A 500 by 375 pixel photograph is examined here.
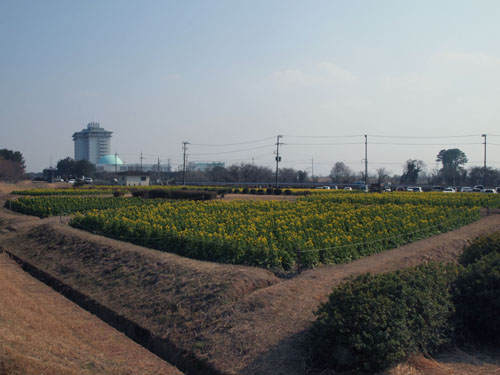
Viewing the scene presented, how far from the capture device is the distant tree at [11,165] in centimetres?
8038

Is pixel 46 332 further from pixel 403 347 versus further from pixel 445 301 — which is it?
pixel 445 301

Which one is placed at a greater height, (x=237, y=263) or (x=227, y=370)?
(x=237, y=263)

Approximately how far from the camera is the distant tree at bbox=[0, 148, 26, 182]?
8038 centimetres

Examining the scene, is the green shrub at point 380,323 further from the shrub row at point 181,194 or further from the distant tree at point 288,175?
the distant tree at point 288,175

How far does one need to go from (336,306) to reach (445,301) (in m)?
1.94

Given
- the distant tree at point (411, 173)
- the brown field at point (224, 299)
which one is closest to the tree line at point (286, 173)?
the distant tree at point (411, 173)

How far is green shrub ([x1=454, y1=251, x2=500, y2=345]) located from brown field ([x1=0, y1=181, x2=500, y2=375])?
374mm

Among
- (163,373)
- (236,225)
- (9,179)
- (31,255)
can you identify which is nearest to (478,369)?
(163,373)

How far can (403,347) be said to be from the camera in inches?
257

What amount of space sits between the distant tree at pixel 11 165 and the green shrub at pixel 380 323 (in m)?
83.5

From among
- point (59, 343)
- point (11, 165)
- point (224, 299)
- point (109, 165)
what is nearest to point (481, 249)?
point (224, 299)

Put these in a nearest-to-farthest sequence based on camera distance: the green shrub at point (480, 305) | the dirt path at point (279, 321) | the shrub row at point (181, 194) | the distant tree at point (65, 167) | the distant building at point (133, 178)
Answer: the dirt path at point (279, 321) < the green shrub at point (480, 305) < the shrub row at point (181, 194) < the distant building at point (133, 178) < the distant tree at point (65, 167)

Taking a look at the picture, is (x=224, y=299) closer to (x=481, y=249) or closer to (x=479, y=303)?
(x=479, y=303)

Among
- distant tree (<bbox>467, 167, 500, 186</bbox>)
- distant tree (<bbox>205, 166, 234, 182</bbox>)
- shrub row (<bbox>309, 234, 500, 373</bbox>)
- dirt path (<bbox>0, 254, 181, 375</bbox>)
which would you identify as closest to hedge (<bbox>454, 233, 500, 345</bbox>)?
shrub row (<bbox>309, 234, 500, 373</bbox>)
